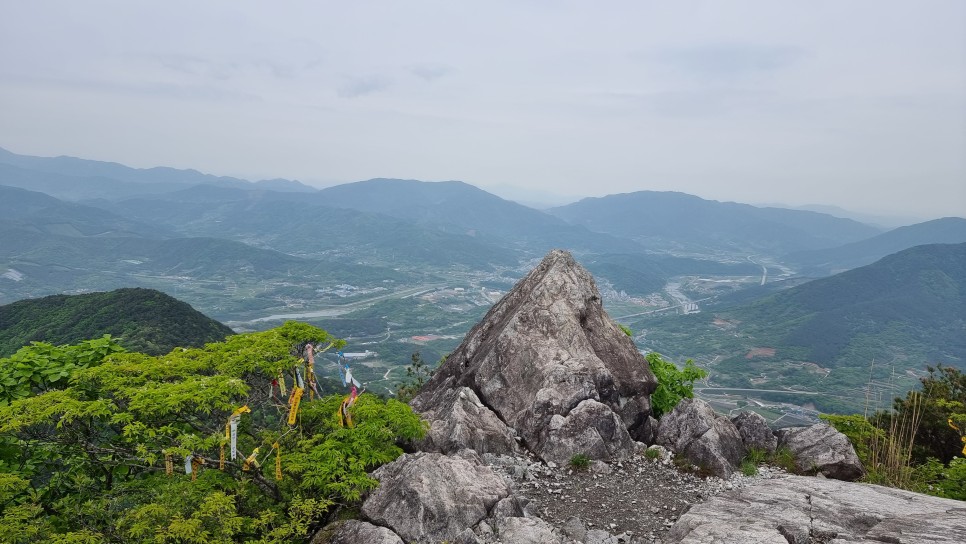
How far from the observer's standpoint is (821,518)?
1318cm

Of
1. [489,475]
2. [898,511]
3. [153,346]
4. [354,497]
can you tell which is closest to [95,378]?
[354,497]

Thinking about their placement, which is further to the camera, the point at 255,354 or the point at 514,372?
the point at 514,372

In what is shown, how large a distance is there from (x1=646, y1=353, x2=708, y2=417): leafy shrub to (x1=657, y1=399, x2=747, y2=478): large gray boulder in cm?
241

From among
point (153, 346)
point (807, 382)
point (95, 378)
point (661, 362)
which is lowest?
point (807, 382)

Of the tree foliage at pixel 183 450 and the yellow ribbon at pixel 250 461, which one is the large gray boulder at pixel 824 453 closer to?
the tree foliage at pixel 183 450

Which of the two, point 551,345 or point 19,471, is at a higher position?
point 551,345

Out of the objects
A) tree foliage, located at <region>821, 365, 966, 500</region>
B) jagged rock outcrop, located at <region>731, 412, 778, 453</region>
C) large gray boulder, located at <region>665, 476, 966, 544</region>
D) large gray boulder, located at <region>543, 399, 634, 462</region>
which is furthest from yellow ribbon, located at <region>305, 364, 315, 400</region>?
tree foliage, located at <region>821, 365, 966, 500</region>

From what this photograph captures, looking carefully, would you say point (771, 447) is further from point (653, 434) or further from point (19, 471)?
point (19, 471)

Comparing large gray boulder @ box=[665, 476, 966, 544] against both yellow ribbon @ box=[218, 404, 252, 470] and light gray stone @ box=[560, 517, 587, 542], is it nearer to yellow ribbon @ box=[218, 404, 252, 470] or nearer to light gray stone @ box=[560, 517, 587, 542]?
light gray stone @ box=[560, 517, 587, 542]

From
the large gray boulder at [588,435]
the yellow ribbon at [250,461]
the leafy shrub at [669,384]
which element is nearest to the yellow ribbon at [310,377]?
the yellow ribbon at [250,461]

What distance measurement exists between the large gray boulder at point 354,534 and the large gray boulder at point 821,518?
7.38 metres

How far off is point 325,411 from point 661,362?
16.9 meters

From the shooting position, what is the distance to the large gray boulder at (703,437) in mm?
18031

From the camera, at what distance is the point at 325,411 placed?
51.8 feet
